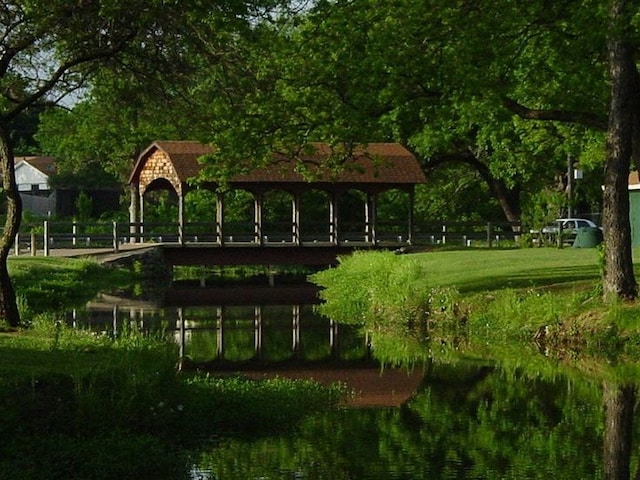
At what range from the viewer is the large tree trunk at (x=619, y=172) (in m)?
25.2

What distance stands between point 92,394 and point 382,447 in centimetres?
378

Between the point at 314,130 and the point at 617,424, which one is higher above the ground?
the point at 314,130

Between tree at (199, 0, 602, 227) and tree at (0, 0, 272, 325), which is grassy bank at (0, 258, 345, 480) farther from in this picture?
tree at (199, 0, 602, 227)

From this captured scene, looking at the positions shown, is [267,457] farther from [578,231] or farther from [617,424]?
[578,231]

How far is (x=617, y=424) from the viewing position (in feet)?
58.1

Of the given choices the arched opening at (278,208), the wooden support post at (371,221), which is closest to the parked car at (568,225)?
the wooden support post at (371,221)

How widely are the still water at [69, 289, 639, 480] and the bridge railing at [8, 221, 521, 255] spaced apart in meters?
24.7

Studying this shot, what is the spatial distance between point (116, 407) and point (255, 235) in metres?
41.0

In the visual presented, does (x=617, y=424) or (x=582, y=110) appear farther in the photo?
(x=582, y=110)

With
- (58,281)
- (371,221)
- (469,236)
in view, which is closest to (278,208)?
(371,221)

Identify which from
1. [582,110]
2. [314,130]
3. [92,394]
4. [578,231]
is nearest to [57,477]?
[92,394]

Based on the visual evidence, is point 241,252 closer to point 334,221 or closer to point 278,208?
point 334,221

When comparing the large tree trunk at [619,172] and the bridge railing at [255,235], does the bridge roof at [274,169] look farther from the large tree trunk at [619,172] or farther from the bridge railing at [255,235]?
the large tree trunk at [619,172]

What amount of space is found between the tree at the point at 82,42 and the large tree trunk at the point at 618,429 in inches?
344
